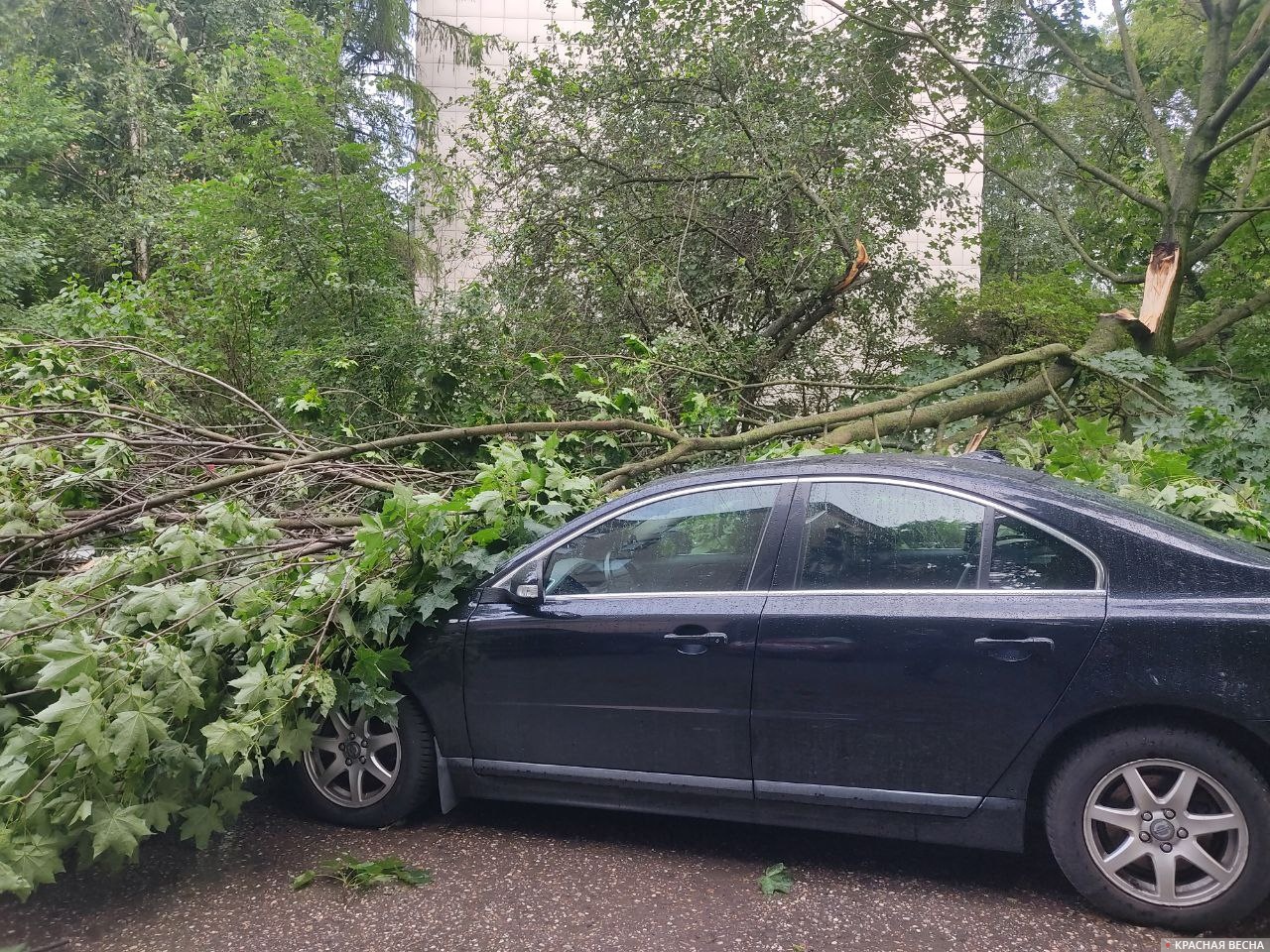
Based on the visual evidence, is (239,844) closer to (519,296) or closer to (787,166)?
(519,296)

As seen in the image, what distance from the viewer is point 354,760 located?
12.8 ft

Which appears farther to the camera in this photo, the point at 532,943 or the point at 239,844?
the point at 239,844

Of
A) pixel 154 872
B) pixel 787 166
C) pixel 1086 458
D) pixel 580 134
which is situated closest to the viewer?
pixel 154 872

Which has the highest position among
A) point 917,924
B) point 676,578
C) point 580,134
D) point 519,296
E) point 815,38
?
point 815,38

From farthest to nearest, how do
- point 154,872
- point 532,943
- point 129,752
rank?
point 154,872
point 129,752
point 532,943

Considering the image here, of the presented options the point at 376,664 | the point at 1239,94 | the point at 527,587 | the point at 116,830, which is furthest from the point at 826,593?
the point at 1239,94

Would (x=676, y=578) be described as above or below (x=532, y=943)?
above

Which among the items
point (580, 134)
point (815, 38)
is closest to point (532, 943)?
point (580, 134)

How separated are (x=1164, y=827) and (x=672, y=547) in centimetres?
189

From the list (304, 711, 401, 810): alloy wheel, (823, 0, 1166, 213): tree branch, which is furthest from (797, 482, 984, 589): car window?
(823, 0, 1166, 213): tree branch

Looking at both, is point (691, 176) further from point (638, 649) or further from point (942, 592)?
point (942, 592)

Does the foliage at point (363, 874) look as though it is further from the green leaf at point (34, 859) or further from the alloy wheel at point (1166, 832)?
the alloy wheel at point (1166, 832)

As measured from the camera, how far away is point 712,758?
11.3 feet

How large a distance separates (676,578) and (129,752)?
2.04 meters
